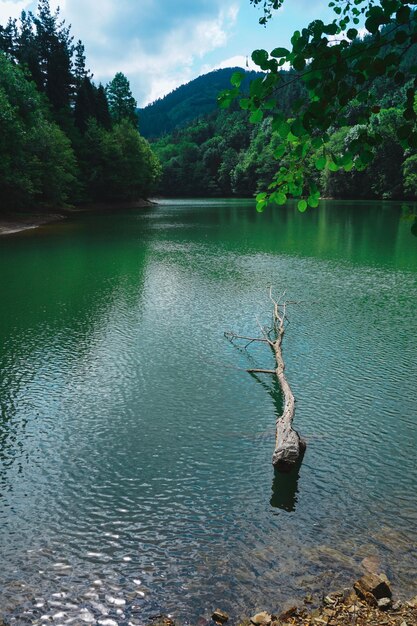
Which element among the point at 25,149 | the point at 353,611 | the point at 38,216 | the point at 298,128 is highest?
the point at 25,149

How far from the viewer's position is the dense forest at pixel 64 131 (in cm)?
4931

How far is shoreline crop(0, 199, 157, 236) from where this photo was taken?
46094 millimetres

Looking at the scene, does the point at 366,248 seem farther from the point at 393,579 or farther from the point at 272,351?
the point at 393,579

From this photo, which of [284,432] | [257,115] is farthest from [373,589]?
[257,115]

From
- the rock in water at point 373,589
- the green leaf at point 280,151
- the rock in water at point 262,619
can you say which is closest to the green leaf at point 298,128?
the green leaf at point 280,151

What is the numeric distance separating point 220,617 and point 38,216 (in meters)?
54.0

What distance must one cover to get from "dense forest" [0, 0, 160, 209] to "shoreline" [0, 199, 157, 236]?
1065 mm

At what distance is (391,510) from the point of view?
7.73m

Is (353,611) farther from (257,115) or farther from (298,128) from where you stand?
(257,115)

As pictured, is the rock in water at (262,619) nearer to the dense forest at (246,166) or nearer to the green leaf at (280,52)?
the green leaf at (280,52)

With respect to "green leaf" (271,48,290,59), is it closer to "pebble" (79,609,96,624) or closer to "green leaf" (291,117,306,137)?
"green leaf" (291,117,306,137)

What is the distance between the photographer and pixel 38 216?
54.1m

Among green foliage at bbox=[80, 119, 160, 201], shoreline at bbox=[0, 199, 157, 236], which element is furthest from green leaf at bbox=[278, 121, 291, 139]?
green foliage at bbox=[80, 119, 160, 201]

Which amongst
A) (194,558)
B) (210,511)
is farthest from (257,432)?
(194,558)
